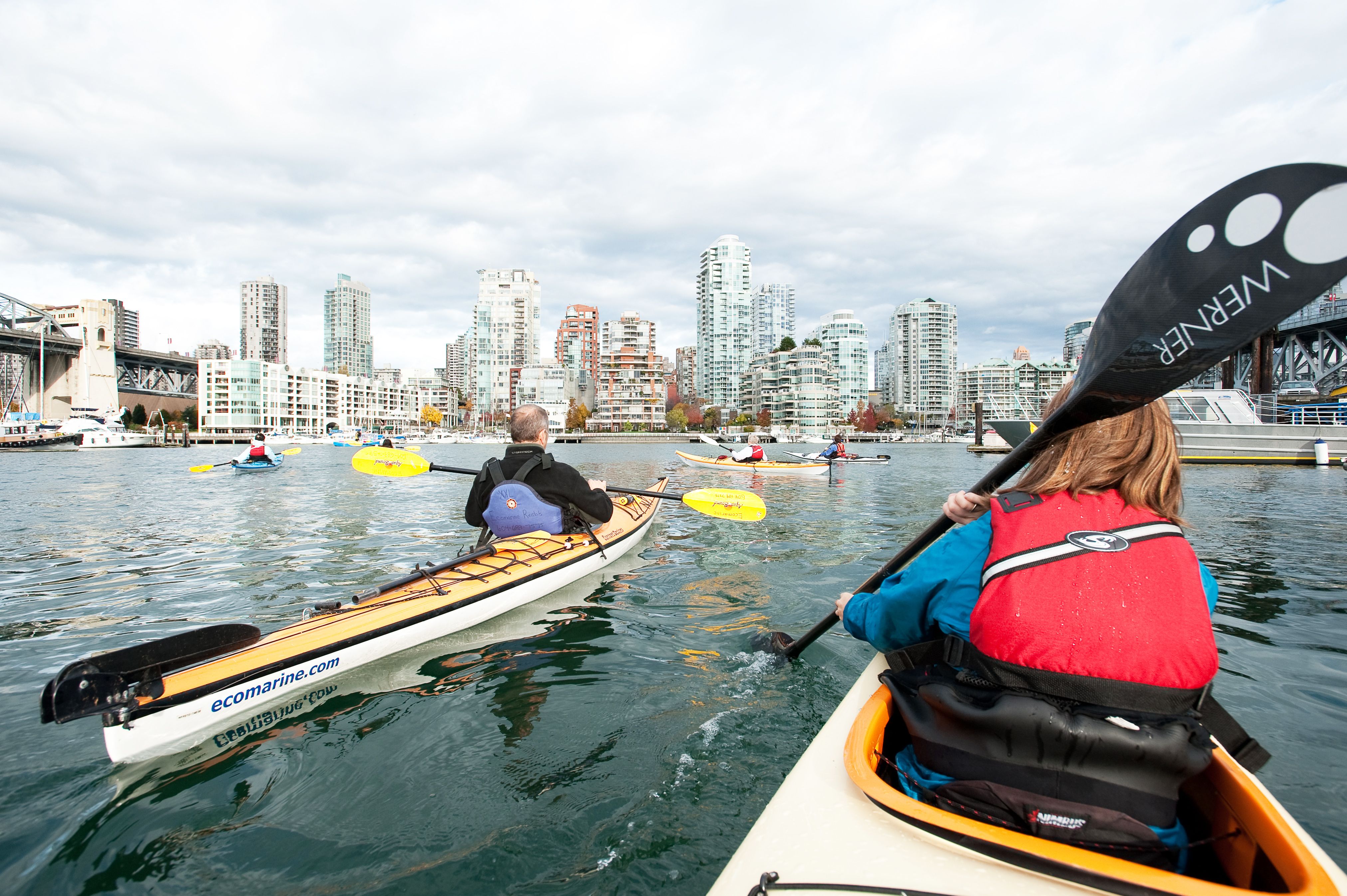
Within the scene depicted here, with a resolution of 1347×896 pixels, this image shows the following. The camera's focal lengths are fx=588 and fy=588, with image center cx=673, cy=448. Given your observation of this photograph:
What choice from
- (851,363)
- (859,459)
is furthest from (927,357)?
(859,459)

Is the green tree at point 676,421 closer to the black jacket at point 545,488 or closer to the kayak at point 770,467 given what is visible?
the kayak at point 770,467

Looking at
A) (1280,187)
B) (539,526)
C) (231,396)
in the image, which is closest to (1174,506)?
(1280,187)

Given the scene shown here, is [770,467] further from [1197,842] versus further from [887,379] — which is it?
[887,379]

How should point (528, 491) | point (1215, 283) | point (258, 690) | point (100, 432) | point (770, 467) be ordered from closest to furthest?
point (1215, 283) < point (258, 690) < point (528, 491) < point (770, 467) < point (100, 432)

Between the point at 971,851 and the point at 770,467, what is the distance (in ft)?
70.3

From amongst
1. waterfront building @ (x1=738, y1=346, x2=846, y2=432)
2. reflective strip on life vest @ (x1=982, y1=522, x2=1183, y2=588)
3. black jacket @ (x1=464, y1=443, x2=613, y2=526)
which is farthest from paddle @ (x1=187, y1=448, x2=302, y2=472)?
waterfront building @ (x1=738, y1=346, x2=846, y2=432)

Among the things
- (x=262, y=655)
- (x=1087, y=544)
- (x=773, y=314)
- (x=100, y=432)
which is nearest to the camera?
(x=1087, y=544)

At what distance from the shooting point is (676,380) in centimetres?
16288

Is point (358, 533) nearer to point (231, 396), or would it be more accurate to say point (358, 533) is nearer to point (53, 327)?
point (53, 327)

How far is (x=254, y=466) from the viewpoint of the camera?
78.3ft

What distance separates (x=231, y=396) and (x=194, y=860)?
127 meters

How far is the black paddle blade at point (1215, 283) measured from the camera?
1.55 m

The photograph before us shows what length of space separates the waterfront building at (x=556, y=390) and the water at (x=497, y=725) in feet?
262

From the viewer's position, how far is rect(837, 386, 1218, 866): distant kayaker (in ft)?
4.83
